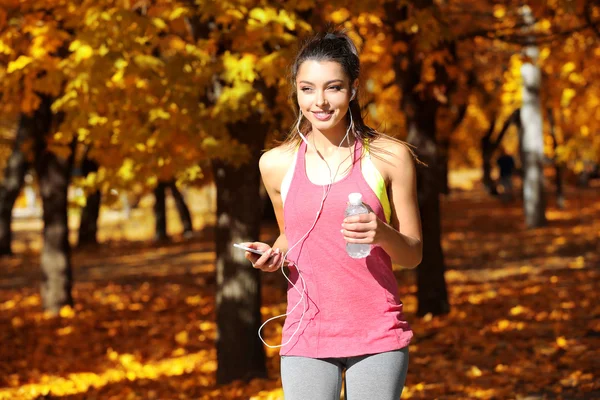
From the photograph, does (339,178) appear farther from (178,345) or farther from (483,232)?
(483,232)

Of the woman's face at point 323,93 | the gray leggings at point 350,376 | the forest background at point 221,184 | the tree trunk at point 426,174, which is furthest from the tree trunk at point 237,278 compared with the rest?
the gray leggings at point 350,376

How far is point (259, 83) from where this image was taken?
295 inches

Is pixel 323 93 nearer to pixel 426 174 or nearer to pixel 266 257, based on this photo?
pixel 266 257

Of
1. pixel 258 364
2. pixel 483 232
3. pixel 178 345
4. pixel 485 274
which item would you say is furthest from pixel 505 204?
pixel 258 364

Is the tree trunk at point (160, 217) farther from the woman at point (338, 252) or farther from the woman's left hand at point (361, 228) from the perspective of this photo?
the woman's left hand at point (361, 228)

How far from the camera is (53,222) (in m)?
13.5

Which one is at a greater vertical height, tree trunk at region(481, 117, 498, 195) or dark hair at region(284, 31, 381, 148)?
tree trunk at region(481, 117, 498, 195)

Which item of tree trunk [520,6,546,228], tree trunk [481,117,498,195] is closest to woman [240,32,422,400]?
tree trunk [520,6,546,228]

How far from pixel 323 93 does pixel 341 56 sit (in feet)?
0.48

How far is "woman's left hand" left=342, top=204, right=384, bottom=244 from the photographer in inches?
105

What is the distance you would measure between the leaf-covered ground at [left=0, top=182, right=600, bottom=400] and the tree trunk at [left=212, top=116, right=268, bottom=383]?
9.3 inches

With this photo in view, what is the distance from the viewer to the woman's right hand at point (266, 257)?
10.1ft

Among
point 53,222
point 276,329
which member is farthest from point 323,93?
point 53,222

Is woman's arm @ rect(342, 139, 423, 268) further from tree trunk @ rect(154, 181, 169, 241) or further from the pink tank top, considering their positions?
tree trunk @ rect(154, 181, 169, 241)
